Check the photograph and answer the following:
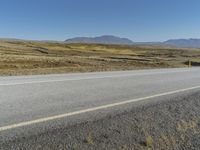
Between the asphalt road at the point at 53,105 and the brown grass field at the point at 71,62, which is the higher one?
the asphalt road at the point at 53,105

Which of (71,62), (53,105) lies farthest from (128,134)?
(71,62)

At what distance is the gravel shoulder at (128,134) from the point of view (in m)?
4.41

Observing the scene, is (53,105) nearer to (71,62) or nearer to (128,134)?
(128,134)

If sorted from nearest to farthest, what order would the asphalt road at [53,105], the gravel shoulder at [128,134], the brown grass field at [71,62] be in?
1. the gravel shoulder at [128,134]
2. the asphalt road at [53,105]
3. the brown grass field at [71,62]

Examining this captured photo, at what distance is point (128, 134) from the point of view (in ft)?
16.6

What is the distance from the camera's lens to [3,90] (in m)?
9.14

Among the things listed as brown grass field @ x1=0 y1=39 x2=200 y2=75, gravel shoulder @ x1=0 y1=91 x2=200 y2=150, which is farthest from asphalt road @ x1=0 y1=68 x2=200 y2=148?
brown grass field @ x1=0 y1=39 x2=200 y2=75

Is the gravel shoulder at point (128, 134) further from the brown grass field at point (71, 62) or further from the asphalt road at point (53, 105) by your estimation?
the brown grass field at point (71, 62)

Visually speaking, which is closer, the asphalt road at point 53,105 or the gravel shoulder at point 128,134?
the gravel shoulder at point 128,134

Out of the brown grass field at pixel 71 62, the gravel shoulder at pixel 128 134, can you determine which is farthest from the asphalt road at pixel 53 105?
the brown grass field at pixel 71 62

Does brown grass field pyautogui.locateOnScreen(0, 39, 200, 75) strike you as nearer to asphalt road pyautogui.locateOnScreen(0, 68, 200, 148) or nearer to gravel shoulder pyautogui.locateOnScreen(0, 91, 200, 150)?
asphalt road pyautogui.locateOnScreen(0, 68, 200, 148)

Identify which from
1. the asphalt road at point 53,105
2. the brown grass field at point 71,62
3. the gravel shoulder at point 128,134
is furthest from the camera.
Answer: the brown grass field at point 71,62

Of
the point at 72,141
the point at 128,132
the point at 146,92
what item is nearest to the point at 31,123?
the point at 72,141

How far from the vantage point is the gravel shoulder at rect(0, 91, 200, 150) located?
14.5ft
